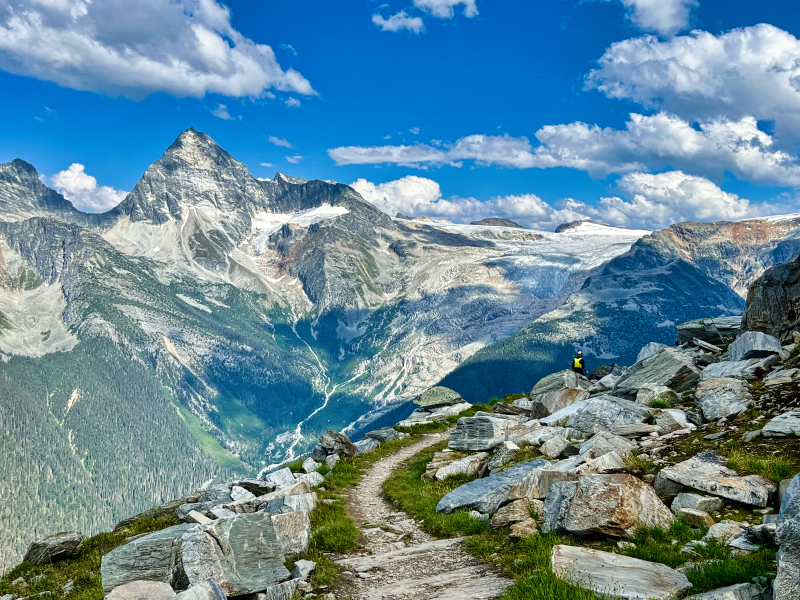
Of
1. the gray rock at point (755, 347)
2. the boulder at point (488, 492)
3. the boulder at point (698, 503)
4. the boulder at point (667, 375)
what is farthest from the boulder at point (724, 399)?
the boulder at point (698, 503)

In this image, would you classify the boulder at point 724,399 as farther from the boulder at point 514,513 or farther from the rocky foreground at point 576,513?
the boulder at point 514,513

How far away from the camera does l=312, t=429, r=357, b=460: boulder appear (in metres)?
33.2

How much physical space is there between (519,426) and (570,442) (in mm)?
5658

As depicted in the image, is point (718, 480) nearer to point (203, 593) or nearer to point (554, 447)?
point (554, 447)

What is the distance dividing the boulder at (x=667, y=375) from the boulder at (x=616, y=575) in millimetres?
18574

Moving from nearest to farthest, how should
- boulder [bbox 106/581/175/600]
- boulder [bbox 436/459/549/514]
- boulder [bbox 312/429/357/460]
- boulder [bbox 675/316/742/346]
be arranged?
boulder [bbox 106/581/175/600]
boulder [bbox 436/459/549/514]
boulder [bbox 312/429/357/460]
boulder [bbox 675/316/742/346]

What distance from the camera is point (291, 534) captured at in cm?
1588

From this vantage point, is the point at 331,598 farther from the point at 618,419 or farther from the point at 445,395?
the point at 445,395

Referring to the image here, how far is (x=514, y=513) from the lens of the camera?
1625cm

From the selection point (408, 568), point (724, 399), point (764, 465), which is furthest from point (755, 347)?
point (408, 568)

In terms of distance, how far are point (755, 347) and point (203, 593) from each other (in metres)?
28.1

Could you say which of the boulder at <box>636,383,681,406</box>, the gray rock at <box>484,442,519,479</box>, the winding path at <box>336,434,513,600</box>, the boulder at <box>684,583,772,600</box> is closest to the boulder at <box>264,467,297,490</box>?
the winding path at <box>336,434,513,600</box>

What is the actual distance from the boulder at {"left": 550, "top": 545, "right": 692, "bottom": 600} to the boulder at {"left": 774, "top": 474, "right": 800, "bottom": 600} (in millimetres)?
1811

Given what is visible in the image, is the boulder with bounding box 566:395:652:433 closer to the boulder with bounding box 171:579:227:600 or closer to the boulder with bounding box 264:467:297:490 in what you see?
the boulder with bounding box 264:467:297:490
